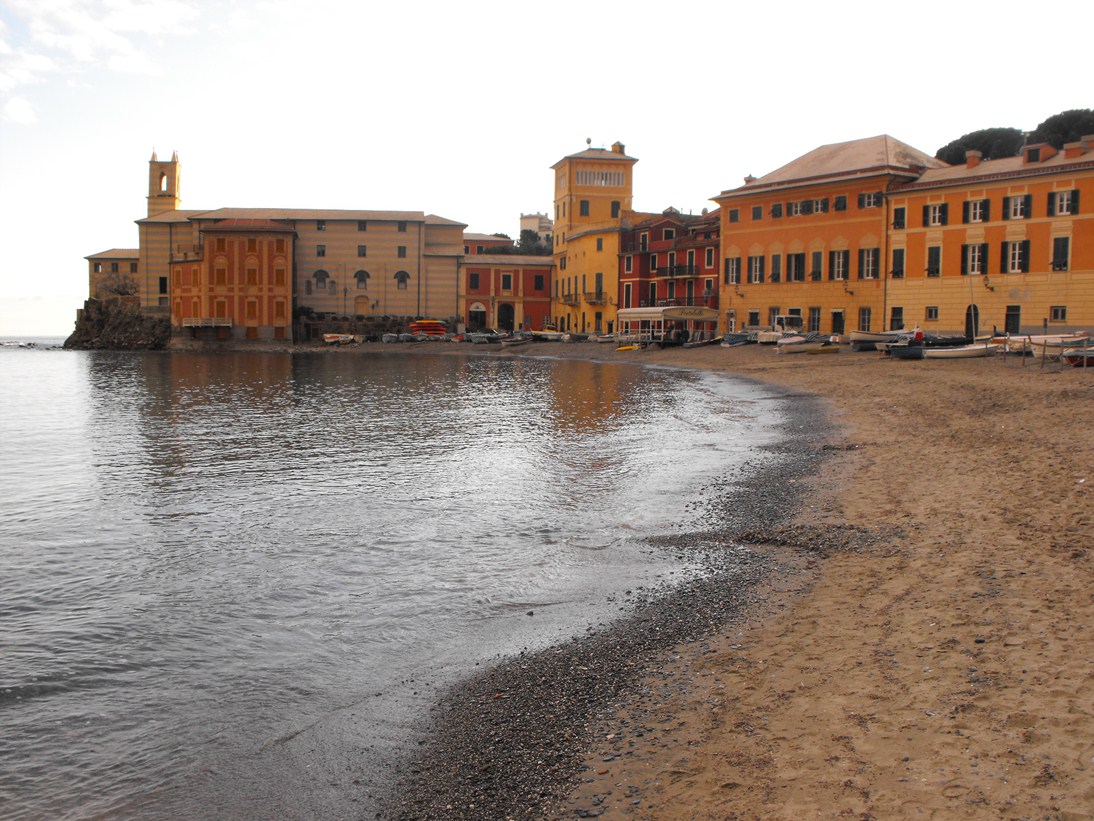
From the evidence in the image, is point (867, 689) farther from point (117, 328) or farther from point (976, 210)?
point (117, 328)

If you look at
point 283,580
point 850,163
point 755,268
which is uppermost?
point 850,163

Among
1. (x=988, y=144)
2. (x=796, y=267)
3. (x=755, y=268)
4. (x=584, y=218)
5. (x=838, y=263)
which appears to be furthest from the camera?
(x=584, y=218)

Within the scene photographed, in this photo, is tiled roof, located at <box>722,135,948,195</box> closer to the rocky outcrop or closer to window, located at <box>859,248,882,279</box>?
window, located at <box>859,248,882,279</box>

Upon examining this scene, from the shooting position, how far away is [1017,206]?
53.3 meters

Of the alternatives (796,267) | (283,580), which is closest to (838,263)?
(796,267)

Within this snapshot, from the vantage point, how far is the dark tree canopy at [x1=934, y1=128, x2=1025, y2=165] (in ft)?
284

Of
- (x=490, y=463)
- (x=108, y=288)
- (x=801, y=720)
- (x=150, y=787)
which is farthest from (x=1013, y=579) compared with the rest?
(x=108, y=288)

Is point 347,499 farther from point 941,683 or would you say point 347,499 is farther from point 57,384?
point 57,384

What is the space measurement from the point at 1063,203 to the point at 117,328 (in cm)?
9280

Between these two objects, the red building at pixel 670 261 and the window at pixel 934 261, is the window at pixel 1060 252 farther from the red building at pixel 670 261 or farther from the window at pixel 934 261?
the red building at pixel 670 261

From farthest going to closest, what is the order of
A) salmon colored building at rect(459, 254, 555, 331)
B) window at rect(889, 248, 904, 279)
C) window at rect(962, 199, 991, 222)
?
salmon colored building at rect(459, 254, 555, 331)
window at rect(889, 248, 904, 279)
window at rect(962, 199, 991, 222)

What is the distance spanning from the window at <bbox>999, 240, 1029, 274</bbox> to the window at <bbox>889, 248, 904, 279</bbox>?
6538 millimetres

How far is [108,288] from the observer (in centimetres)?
10769

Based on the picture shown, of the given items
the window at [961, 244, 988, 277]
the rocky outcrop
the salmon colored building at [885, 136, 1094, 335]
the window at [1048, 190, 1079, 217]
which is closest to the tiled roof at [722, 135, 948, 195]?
the salmon colored building at [885, 136, 1094, 335]
